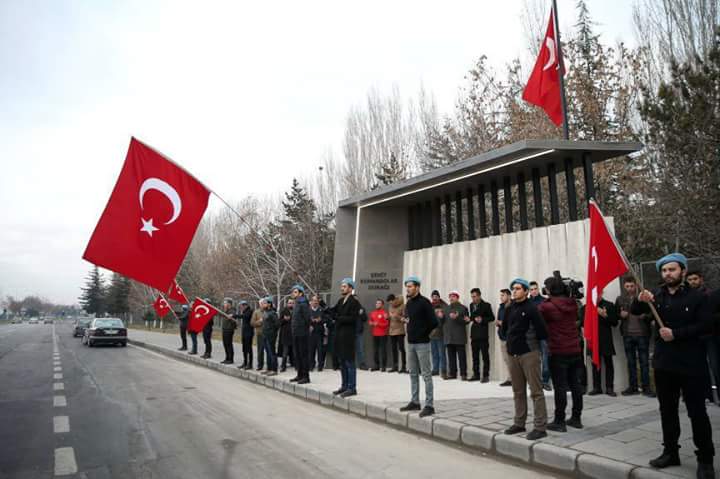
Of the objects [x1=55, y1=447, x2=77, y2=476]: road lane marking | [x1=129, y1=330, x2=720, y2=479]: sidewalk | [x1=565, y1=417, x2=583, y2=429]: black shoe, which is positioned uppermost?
[x1=565, y1=417, x2=583, y2=429]: black shoe

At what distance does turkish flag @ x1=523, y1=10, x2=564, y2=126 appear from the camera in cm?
1176

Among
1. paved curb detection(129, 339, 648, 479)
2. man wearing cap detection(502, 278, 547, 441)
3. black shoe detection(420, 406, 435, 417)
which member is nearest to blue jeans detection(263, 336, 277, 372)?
paved curb detection(129, 339, 648, 479)

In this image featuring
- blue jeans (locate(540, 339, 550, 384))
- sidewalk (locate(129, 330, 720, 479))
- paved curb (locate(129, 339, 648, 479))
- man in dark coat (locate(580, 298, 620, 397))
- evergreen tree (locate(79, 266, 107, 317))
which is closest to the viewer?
paved curb (locate(129, 339, 648, 479))

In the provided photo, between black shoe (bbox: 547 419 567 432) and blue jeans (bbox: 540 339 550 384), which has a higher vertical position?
blue jeans (bbox: 540 339 550 384)

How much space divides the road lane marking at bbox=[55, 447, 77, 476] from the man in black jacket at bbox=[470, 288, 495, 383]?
7.42 meters

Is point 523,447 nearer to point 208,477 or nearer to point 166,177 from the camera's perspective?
point 208,477

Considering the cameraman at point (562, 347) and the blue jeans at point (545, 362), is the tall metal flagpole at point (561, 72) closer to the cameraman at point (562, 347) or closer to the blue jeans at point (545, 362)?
the blue jeans at point (545, 362)

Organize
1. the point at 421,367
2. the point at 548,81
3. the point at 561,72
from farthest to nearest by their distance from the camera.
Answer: the point at 548,81 → the point at 561,72 → the point at 421,367

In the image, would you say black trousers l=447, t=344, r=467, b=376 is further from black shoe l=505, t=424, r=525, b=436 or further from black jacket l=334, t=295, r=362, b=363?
black shoe l=505, t=424, r=525, b=436

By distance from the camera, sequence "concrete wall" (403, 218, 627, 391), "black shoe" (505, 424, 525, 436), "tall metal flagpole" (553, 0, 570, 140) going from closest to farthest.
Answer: "black shoe" (505, 424, 525, 436) < "concrete wall" (403, 218, 627, 391) < "tall metal flagpole" (553, 0, 570, 140)

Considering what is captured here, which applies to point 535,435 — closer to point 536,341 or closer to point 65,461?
point 536,341

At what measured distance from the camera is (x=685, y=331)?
4.51m

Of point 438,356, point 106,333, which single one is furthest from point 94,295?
point 438,356

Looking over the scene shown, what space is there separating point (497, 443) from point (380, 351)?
7.29 meters
